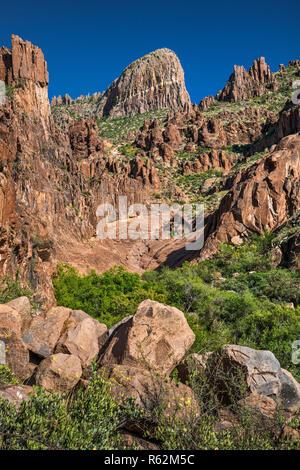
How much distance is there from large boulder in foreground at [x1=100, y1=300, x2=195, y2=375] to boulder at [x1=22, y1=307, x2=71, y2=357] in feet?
5.16

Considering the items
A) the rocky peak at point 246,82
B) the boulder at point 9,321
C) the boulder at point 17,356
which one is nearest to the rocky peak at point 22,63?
the boulder at point 9,321

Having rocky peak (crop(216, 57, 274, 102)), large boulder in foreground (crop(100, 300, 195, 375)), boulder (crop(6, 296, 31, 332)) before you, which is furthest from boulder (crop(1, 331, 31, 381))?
rocky peak (crop(216, 57, 274, 102))

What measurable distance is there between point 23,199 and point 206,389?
24.5 meters

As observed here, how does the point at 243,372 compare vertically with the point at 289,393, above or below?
above

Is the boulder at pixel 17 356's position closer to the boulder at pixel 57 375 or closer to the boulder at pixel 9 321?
the boulder at pixel 9 321

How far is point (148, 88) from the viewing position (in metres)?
129

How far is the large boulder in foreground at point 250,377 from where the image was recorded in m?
6.41

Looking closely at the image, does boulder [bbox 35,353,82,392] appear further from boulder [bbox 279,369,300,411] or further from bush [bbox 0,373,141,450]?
boulder [bbox 279,369,300,411]

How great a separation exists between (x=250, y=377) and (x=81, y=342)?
4289 mm

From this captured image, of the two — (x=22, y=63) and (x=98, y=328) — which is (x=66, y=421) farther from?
(x=22, y=63)

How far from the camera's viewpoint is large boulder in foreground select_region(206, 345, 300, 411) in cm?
641

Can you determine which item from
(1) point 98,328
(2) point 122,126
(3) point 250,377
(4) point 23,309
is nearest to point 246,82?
(2) point 122,126

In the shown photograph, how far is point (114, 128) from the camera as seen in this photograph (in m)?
99.0

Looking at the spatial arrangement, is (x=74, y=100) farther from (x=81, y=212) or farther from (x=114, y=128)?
(x=81, y=212)
